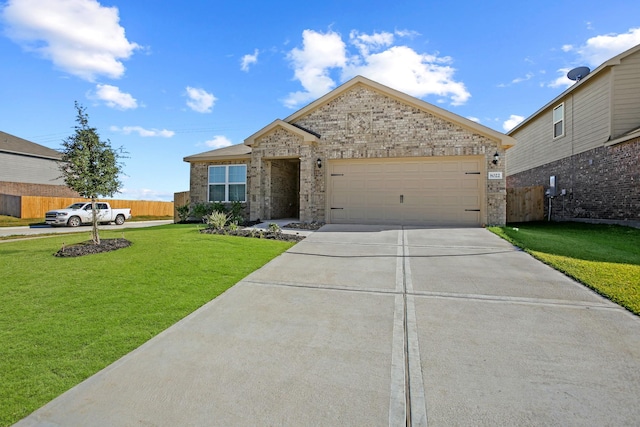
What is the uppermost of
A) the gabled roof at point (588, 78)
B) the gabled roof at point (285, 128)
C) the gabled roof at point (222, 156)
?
the gabled roof at point (588, 78)

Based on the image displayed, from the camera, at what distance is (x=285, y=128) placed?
12.1 m

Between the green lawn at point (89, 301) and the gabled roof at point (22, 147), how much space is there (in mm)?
25504

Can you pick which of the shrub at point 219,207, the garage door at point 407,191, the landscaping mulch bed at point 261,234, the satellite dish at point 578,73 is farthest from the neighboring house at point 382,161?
the satellite dish at point 578,73

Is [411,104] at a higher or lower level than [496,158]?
higher

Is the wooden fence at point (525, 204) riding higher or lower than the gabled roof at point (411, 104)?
lower

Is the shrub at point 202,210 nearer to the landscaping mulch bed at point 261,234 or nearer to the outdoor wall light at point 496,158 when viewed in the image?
the landscaping mulch bed at point 261,234

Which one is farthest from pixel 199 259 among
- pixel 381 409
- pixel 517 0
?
pixel 517 0

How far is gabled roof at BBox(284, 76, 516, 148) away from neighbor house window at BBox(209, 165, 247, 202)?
10.6 feet

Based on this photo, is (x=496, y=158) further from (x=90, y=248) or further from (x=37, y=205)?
(x=37, y=205)

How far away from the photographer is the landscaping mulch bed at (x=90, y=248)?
6.51m

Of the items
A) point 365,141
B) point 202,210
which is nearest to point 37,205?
point 202,210

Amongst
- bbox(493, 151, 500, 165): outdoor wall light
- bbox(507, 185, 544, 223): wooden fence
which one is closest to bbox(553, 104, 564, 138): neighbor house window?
bbox(507, 185, 544, 223): wooden fence

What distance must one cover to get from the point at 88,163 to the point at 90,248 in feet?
6.55

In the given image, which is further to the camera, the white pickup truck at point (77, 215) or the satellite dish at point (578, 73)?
the white pickup truck at point (77, 215)
